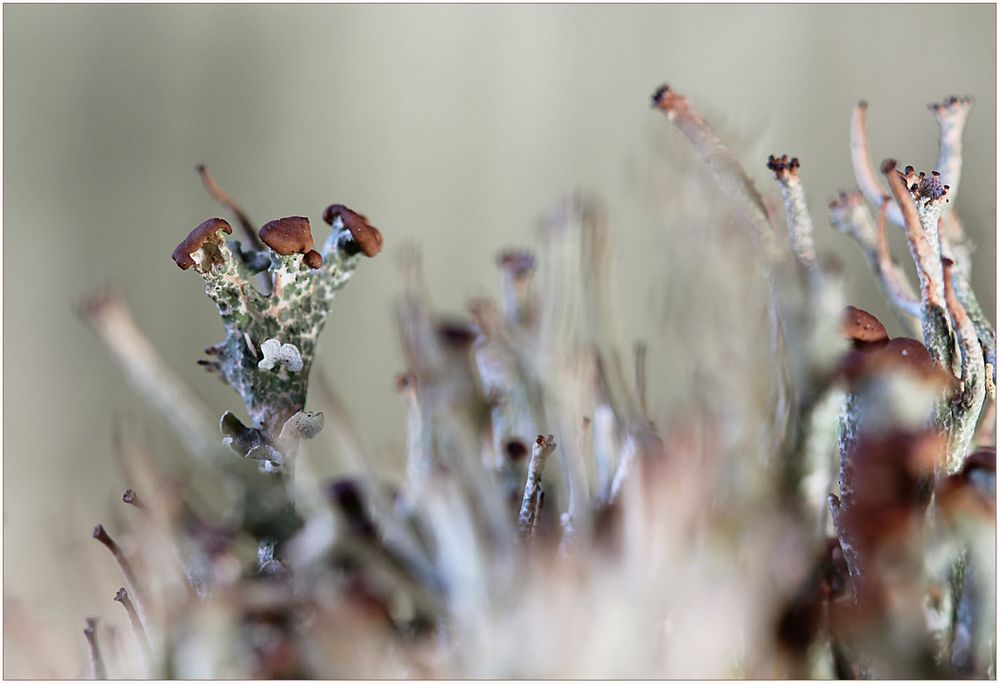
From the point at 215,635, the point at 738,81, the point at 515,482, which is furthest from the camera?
the point at 738,81

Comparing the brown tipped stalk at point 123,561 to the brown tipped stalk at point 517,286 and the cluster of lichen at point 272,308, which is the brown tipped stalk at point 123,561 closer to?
the cluster of lichen at point 272,308

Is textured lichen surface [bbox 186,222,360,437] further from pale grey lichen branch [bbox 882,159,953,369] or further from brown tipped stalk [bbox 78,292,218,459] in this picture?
pale grey lichen branch [bbox 882,159,953,369]

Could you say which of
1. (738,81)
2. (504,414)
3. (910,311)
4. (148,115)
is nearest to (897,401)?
(910,311)

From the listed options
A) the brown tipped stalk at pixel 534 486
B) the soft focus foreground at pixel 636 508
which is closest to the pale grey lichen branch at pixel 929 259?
the soft focus foreground at pixel 636 508

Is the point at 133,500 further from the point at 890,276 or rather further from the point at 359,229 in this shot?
the point at 890,276

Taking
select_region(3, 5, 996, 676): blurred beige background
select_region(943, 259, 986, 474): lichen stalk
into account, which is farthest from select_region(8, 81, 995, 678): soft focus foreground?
select_region(3, 5, 996, 676): blurred beige background

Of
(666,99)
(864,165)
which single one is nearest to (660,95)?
(666,99)

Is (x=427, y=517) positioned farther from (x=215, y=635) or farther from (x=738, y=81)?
(x=738, y=81)
